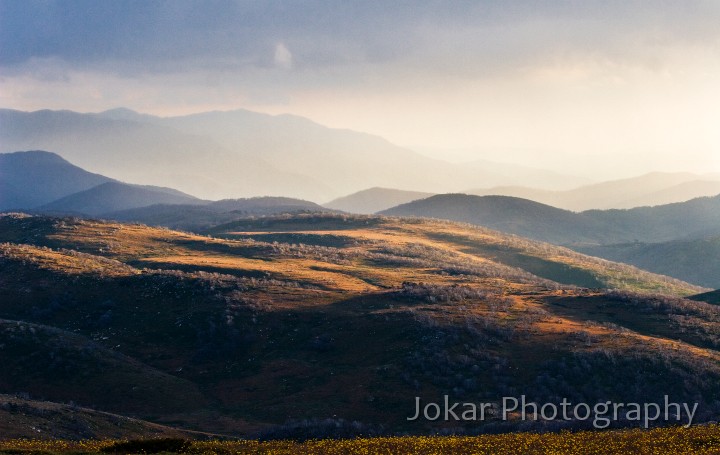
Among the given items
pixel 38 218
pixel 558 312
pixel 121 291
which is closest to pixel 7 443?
pixel 121 291

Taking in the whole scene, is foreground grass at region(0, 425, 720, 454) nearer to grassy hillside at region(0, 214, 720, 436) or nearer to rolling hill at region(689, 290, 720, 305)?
grassy hillside at region(0, 214, 720, 436)

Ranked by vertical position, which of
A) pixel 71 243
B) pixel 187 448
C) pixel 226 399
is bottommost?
pixel 226 399

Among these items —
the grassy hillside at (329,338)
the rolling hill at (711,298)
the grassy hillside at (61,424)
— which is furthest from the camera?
the rolling hill at (711,298)

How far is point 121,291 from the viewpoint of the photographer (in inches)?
3275

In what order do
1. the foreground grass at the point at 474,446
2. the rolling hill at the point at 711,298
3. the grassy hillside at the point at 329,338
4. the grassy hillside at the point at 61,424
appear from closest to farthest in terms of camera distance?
the foreground grass at the point at 474,446, the grassy hillside at the point at 61,424, the grassy hillside at the point at 329,338, the rolling hill at the point at 711,298

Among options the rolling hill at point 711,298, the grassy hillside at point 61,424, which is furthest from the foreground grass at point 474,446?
the rolling hill at point 711,298

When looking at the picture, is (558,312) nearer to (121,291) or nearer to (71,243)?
(121,291)

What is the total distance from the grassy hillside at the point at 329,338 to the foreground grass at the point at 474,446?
11.3 meters

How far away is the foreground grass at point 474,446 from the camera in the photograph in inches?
1185

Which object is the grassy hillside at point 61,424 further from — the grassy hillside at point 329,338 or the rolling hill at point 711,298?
the rolling hill at point 711,298

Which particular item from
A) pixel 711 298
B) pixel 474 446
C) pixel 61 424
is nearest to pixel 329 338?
pixel 61 424

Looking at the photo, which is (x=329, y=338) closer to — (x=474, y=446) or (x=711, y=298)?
(x=474, y=446)

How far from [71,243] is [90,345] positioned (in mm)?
56900

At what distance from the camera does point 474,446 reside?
3250 centimetres
